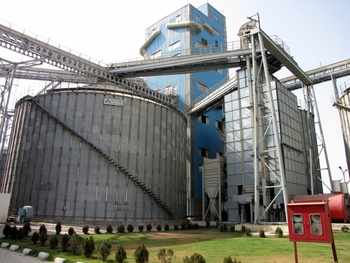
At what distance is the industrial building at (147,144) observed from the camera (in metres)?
33.8

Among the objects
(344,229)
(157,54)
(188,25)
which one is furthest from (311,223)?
Result: (157,54)

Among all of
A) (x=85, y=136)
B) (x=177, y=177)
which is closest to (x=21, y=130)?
(x=85, y=136)

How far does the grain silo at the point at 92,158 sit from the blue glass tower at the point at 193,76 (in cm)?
1111

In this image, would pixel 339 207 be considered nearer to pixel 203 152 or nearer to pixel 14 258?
pixel 203 152

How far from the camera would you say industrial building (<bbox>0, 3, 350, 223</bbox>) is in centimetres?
3375

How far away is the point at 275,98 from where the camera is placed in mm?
38094

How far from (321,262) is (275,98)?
28832mm

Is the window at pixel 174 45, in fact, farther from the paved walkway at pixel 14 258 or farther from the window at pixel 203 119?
the paved walkway at pixel 14 258

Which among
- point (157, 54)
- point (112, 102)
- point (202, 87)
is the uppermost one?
point (157, 54)

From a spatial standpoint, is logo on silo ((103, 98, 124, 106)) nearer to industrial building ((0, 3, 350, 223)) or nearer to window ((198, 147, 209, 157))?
industrial building ((0, 3, 350, 223))

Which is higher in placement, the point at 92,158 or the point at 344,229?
the point at 92,158

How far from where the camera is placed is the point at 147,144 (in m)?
38.4

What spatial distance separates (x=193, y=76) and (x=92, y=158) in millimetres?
28313

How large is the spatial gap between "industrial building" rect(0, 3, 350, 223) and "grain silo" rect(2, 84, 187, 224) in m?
0.12
